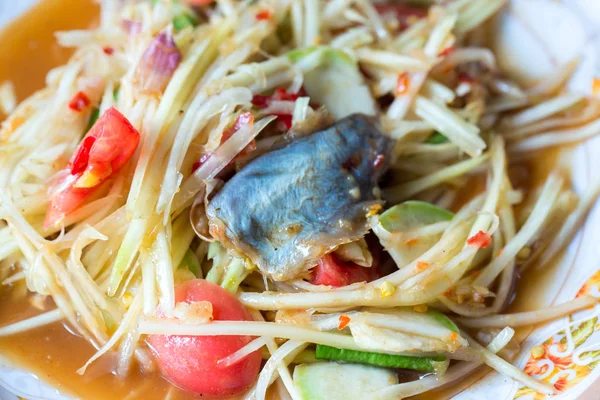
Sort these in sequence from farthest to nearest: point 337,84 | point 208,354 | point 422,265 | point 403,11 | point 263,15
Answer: point 403,11, point 263,15, point 337,84, point 422,265, point 208,354

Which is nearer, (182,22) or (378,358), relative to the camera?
(378,358)

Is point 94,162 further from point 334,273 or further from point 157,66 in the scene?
point 334,273

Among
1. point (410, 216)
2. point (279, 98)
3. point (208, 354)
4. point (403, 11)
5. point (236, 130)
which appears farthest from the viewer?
point (403, 11)

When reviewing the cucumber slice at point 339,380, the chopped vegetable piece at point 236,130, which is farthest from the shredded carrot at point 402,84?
the cucumber slice at point 339,380

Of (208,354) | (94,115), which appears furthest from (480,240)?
(94,115)

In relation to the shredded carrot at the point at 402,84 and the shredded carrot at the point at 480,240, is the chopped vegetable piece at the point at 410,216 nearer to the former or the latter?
the shredded carrot at the point at 480,240

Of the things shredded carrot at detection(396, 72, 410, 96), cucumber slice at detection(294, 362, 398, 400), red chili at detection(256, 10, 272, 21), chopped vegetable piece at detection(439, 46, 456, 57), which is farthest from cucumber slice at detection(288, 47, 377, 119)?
cucumber slice at detection(294, 362, 398, 400)
